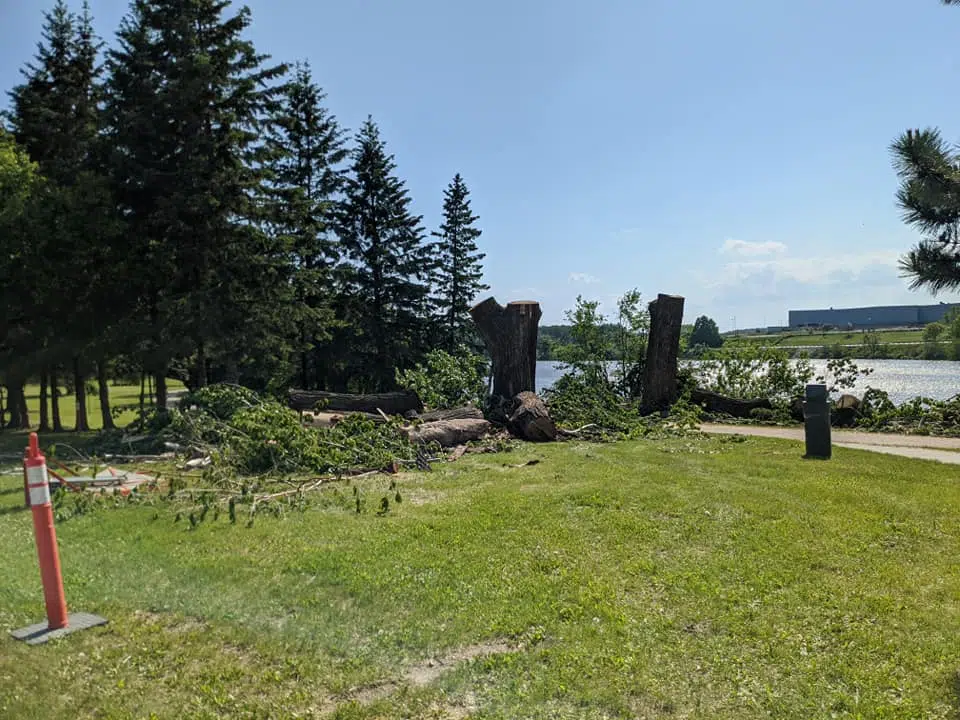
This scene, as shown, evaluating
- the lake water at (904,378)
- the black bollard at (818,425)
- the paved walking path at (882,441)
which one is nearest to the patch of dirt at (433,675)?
the black bollard at (818,425)

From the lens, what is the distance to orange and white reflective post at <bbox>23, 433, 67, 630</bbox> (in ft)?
12.3

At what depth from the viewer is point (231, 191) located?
15.5 metres

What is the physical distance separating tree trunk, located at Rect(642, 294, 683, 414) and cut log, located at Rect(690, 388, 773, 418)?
570 millimetres

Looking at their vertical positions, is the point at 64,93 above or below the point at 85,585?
above

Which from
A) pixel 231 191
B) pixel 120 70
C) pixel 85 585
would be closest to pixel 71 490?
pixel 85 585

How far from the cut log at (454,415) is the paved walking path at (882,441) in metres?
4.17

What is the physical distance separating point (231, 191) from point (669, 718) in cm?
1524

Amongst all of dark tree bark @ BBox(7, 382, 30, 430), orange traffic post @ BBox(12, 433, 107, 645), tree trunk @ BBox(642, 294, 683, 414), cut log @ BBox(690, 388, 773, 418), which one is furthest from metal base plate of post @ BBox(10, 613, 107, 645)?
dark tree bark @ BBox(7, 382, 30, 430)

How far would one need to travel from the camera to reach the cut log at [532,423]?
1112cm

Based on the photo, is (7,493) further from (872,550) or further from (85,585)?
(872,550)

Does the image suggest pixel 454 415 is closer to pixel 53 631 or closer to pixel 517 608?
pixel 517 608

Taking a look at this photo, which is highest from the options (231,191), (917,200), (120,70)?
(120,70)

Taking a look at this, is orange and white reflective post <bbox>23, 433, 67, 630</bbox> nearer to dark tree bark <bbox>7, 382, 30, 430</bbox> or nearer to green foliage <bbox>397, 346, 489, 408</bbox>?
green foliage <bbox>397, 346, 489, 408</bbox>

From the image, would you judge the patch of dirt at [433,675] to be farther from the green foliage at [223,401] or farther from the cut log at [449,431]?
the green foliage at [223,401]
